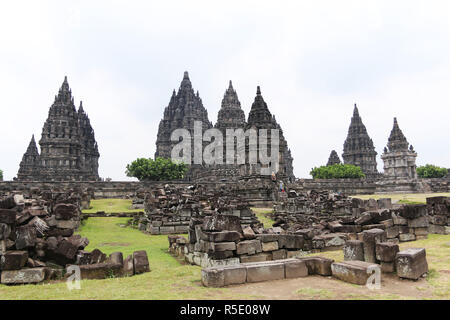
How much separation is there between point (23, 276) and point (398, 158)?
157 feet

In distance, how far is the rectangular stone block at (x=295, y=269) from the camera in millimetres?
6012

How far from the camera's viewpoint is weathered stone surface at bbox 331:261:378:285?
5293 millimetres

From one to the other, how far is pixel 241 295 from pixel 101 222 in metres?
13.3

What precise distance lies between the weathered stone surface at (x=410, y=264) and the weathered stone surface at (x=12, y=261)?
22.9 feet

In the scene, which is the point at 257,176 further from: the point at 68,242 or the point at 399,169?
the point at 399,169

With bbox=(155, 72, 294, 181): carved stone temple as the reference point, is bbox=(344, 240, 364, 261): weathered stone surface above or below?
below

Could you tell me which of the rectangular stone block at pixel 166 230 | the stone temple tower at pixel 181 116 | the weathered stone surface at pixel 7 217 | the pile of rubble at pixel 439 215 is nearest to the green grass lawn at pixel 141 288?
the weathered stone surface at pixel 7 217

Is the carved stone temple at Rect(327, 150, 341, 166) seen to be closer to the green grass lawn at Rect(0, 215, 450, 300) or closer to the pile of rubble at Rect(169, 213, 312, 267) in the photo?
the green grass lawn at Rect(0, 215, 450, 300)

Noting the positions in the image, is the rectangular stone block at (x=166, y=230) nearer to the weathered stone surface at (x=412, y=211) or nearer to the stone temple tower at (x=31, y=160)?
the weathered stone surface at (x=412, y=211)

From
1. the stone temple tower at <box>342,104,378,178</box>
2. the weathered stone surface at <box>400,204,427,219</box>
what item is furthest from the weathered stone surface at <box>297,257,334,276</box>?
the stone temple tower at <box>342,104,378,178</box>

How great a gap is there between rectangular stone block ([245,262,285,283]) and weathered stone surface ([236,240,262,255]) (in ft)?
6.24

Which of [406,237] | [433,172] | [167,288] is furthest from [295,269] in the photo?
[433,172]

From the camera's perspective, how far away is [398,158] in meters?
44.6
